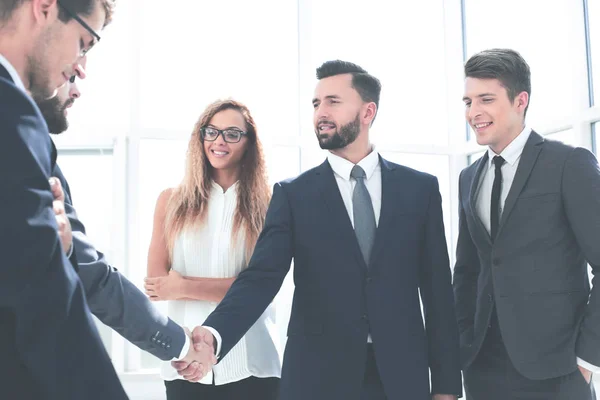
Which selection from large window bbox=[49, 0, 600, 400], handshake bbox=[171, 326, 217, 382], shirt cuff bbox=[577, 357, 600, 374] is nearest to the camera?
shirt cuff bbox=[577, 357, 600, 374]

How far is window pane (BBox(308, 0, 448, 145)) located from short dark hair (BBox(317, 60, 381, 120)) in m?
2.29

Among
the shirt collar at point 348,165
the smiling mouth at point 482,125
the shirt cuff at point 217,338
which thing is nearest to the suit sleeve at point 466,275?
the smiling mouth at point 482,125

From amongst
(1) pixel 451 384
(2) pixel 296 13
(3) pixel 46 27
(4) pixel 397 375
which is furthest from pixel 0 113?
(2) pixel 296 13

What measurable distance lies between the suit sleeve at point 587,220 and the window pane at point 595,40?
187 centimetres

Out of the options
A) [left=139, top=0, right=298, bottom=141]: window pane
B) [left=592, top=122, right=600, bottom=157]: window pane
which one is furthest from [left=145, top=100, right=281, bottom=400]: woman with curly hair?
[left=592, top=122, right=600, bottom=157]: window pane

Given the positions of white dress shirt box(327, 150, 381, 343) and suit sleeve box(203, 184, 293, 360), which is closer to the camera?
suit sleeve box(203, 184, 293, 360)

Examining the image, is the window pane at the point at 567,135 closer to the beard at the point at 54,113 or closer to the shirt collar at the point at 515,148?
the shirt collar at the point at 515,148

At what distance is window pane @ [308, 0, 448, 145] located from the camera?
5.09 m

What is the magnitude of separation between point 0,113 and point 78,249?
0.88m

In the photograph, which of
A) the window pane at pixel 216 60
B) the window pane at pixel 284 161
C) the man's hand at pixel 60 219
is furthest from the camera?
the window pane at pixel 284 161

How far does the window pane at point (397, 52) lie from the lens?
201 inches

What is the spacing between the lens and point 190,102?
4547mm

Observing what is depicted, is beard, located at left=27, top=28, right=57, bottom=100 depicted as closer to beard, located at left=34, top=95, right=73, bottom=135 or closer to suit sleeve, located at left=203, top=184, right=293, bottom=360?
beard, located at left=34, top=95, right=73, bottom=135

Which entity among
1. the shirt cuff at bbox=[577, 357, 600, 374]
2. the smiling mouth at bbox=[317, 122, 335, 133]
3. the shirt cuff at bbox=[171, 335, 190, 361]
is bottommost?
the shirt cuff at bbox=[577, 357, 600, 374]
